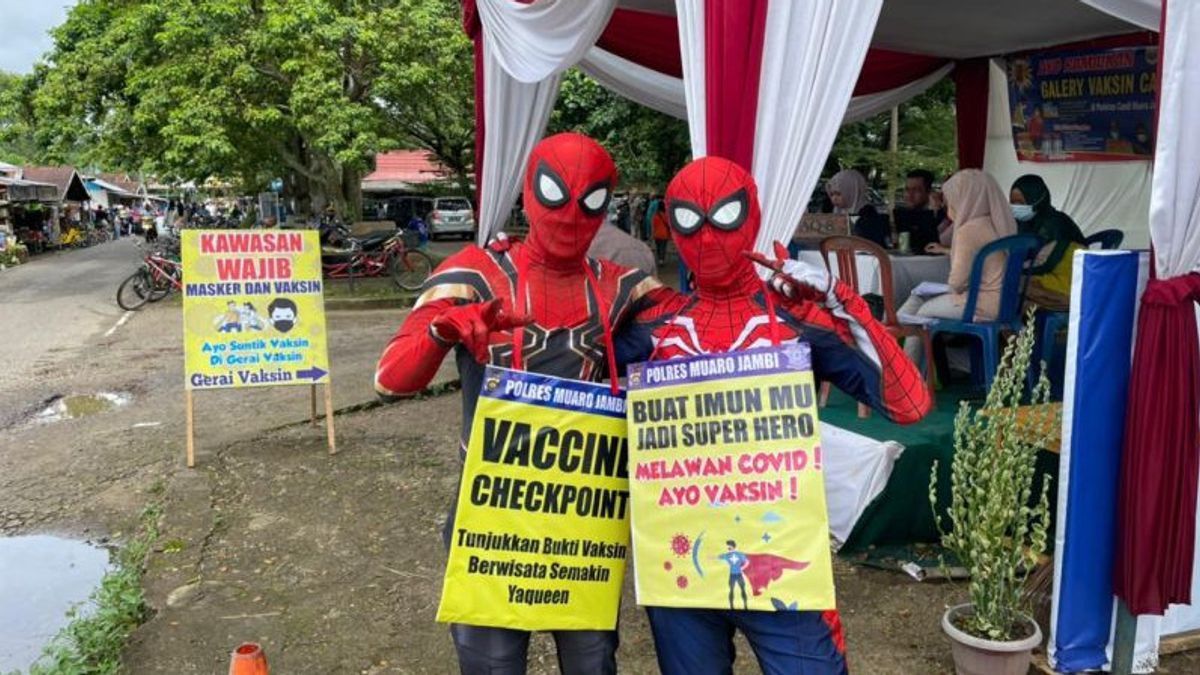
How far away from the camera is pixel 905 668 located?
3.28 meters

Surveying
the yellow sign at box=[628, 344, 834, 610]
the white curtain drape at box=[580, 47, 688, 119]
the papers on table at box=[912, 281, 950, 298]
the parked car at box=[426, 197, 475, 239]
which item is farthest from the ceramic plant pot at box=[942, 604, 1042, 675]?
the parked car at box=[426, 197, 475, 239]

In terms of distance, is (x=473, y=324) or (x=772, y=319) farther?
(x=772, y=319)

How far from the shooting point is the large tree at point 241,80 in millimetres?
13078

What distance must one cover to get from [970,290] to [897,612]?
1.99 metres

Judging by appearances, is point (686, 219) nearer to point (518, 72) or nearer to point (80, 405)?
point (518, 72)

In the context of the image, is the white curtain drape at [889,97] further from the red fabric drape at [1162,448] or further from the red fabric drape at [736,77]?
the red fabric drape at [1162,448]

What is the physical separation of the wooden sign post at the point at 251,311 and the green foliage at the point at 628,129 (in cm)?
781

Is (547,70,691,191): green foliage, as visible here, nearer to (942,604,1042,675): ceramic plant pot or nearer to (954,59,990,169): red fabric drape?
(954,59,990,169): red fabric drape

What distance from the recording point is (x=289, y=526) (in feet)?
16.0

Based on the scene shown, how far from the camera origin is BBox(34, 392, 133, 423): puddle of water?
7492mm

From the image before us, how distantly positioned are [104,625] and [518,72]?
3137 mm

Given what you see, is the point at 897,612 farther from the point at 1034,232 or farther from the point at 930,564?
the point at 1034,232

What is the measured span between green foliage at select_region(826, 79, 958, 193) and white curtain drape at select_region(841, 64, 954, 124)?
5.09m

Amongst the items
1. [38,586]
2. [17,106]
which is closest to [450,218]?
[17,106]
